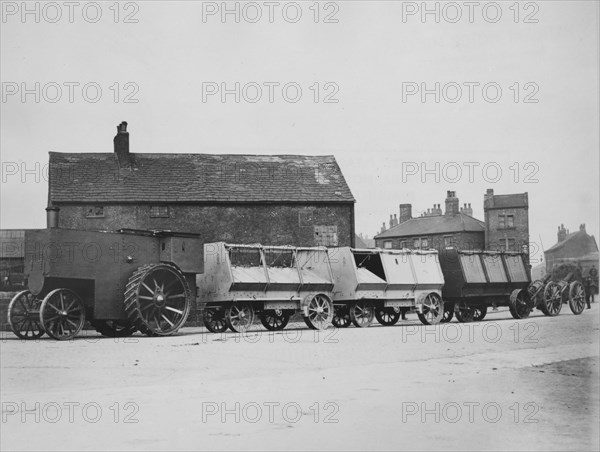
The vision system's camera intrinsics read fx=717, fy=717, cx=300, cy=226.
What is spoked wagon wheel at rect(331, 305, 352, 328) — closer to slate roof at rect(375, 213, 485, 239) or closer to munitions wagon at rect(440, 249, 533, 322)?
munitions wagon at rect(440, 249, 533, 322)

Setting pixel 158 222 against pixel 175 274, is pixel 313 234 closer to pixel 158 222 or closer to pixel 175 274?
pixel 158 222

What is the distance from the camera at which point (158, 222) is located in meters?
28.6

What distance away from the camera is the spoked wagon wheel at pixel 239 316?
18078 millimetres

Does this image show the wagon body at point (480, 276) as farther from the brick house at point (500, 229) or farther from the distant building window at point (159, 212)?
the brick house at point (500, 229)

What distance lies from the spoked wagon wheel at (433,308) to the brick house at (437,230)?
3364cm

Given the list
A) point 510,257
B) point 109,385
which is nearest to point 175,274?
point 109,385

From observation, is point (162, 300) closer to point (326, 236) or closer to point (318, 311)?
point (318, 311)

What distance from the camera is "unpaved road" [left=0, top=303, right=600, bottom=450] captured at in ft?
23.1

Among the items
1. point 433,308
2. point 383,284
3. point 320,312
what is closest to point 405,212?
point 433,308

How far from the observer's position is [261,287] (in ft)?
60.7

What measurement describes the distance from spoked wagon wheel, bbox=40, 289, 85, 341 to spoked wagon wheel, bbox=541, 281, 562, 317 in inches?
621

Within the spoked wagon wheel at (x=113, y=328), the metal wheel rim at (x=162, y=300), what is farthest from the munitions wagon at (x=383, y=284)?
the spoked wagon wheel at (x=113, y=328)

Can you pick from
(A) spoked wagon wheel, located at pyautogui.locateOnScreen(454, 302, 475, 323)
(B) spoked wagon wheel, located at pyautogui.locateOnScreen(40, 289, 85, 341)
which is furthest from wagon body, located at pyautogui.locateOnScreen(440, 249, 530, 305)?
(B) spoked wagon wheel, located at pyautogui.locateOnScreen(40, 289, 85, 341)

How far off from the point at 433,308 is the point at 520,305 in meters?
3.83
